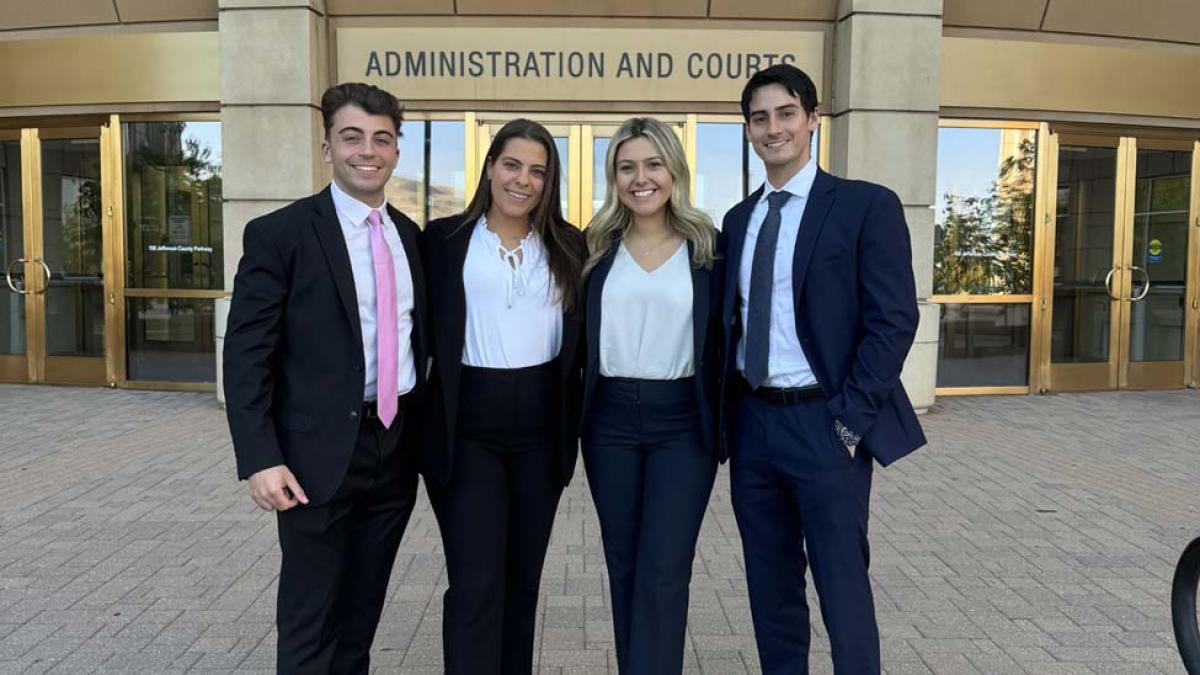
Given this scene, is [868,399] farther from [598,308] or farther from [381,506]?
[381,506]

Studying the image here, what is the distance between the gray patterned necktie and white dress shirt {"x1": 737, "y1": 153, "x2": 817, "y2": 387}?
2 cm

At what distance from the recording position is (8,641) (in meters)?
3.52

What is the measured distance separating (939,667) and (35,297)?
10.4 metres

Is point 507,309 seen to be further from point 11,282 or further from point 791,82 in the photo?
point 11,282

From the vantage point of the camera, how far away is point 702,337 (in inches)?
109

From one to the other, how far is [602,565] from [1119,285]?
8252 mm

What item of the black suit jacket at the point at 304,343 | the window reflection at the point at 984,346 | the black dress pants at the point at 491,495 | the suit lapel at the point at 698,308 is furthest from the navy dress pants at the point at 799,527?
the window reflection at the point at 984,346

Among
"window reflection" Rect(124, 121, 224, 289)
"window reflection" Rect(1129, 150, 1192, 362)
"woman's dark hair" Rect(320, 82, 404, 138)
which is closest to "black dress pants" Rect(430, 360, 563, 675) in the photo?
"woman's dark hair" Rect(320, 82, 404, 138)

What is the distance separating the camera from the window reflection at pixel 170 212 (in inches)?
375

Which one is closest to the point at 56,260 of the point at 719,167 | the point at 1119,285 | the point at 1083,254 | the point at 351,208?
the point at 719,167

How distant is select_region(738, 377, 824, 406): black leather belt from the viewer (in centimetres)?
270

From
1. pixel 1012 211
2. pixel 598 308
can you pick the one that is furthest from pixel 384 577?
pixel 1012 211

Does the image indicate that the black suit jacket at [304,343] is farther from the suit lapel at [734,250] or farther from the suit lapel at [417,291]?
the suit lapel at [734,250]

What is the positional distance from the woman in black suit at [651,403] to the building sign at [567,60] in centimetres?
623
